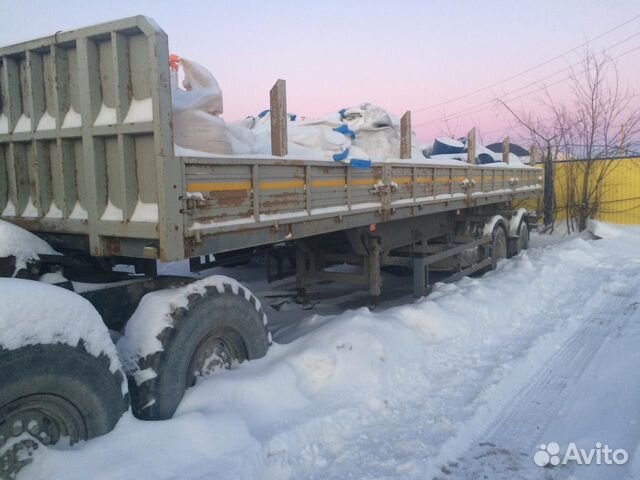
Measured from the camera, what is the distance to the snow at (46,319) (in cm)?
231

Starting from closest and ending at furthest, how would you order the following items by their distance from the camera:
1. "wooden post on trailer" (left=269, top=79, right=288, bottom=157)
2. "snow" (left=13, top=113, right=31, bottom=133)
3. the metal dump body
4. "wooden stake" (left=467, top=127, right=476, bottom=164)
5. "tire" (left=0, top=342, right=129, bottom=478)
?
"tire" (left=0, top=342, right=129, bottom=478), the metal dump body, "snow" (left=13, top=113, right=31, bottom=133), "wooden post on trailer" (left=269, top=79, right=288, bottom=157), "wooden stake" (left=467, top=127, right=476, bottom=164)

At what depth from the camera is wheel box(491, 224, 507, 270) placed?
369 inches

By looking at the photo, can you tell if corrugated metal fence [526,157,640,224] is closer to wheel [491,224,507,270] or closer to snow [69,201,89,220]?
wheel [491,224,507,270]

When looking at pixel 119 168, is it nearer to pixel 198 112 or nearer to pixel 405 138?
pixel 198 112

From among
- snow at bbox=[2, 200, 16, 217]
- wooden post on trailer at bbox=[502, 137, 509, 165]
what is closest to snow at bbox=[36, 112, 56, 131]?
snow at bbox=[2, 200, 16, 217]

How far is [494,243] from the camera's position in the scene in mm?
9469

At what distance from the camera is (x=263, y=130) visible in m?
5.11

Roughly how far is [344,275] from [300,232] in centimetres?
233

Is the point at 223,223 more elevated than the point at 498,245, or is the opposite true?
the point at 223,223

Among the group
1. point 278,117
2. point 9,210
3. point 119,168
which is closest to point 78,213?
point 119,168

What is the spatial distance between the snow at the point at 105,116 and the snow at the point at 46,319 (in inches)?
44.2

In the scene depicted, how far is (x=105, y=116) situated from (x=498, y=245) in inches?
325

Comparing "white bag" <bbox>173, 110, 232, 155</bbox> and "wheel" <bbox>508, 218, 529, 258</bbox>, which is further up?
"white bag" <bbox>173, 110, 232, 155</bbox>

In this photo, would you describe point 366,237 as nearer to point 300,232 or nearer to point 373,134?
point 373,134
